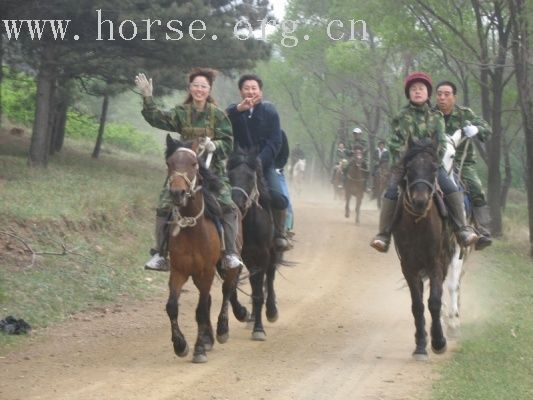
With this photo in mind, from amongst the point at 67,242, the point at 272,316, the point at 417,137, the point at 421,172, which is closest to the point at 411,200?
the point at 421,172

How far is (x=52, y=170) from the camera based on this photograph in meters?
25.5

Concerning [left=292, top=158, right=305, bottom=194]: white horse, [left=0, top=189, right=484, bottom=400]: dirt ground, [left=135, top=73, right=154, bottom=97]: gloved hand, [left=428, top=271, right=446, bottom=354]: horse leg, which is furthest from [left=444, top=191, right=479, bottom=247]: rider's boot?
[left=292, top=158, right=305, bottom=194]: white horse

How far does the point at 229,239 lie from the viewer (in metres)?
10.8

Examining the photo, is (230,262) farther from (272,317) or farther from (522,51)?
(522,51)

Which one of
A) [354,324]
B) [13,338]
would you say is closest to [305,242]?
[354,324]

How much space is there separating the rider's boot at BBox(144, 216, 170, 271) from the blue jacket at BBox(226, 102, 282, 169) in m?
2.31

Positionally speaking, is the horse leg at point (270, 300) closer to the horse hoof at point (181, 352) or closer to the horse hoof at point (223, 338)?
the horse hoof at point (223, 338)

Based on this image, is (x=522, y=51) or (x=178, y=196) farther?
(x=522, y=51)

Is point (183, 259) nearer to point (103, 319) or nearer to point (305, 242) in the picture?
point (103, 319)

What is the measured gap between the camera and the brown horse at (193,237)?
9.82m

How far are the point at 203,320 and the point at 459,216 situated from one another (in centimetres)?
332

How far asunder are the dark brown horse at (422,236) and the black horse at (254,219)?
1.76 m

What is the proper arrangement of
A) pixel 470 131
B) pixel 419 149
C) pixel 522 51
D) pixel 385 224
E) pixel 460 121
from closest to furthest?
pixel 419 149
pixel 385 224
pixel 470 131
pixel 460 121
pixel 522 51

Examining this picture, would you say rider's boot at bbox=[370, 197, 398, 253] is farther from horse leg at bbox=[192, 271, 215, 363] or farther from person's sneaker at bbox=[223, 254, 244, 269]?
horse leg at bbox=[192, 271, 215, 363]
